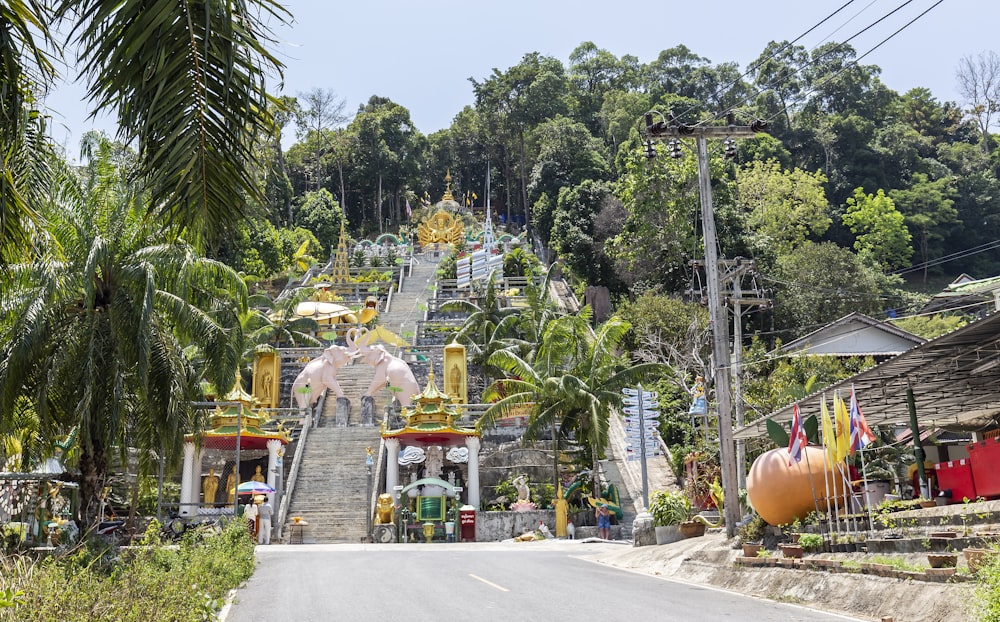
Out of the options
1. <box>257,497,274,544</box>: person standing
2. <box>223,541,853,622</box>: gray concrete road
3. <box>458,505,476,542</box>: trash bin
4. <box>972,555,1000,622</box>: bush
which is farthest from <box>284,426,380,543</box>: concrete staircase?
<box>972,555,1000,622</box>: bush

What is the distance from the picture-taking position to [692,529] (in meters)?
21.1

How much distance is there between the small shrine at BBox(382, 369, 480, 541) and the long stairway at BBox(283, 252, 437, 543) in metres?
1.45

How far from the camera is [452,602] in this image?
11.8 meters

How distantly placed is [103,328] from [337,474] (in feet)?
53.2

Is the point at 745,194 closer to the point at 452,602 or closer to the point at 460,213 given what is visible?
the point at 460,213

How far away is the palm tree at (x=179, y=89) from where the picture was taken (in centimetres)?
554

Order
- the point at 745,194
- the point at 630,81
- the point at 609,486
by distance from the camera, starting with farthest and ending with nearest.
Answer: the point at 630,81 < the point at 745,194 < the point at 609,486

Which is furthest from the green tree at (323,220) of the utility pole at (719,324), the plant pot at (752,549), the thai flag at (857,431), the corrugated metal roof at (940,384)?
the thai flag at (857,431)

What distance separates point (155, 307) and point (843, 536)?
12784 mm

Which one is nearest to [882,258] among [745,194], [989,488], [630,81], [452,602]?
[745,194]

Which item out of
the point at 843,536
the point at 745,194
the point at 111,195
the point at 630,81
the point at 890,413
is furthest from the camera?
the point at 630,81

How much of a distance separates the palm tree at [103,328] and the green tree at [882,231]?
171 ft

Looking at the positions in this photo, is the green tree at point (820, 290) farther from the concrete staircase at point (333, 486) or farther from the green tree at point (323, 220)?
the green tree at point (323, 220)

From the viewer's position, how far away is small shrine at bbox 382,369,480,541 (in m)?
29.8
